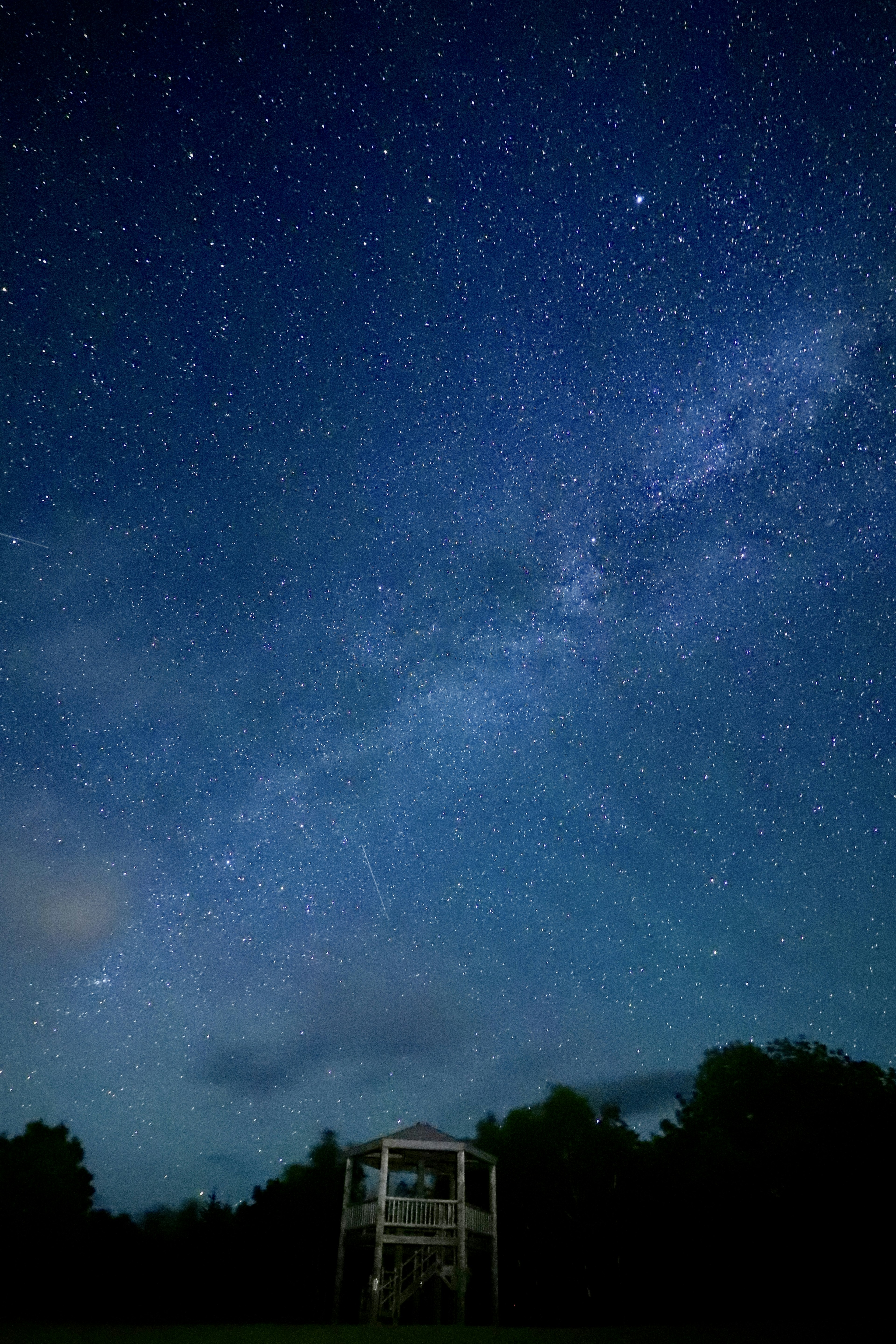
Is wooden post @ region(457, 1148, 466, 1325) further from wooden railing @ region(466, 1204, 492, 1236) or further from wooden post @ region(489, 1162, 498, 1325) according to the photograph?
wooden post @ region(489, 1162, 498, 1325)

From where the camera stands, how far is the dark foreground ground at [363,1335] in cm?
1293

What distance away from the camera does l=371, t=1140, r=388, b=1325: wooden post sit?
1994 cm

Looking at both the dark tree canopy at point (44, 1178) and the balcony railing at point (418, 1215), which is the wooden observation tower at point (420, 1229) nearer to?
the balcony railing at point (418, 1215)

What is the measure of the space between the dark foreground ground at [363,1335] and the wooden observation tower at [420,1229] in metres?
3.25

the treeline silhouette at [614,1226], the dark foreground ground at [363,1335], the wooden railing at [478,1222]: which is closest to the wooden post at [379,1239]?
the wooden railing at [478,1222]

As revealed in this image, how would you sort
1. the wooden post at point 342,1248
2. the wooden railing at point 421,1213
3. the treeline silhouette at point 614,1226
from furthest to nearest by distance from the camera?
1. the treeline silhouette at point 614,1226
2. the wooden post at point 342,1248
3. the wooden railing at point 421,1213

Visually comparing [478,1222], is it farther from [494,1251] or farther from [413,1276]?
[413,1276]

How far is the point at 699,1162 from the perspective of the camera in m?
26.3

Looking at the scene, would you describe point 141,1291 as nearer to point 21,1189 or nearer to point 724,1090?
point 21,1189

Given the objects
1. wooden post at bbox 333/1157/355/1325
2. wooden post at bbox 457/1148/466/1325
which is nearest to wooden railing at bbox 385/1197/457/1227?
wooden post at bbox 457/1148/466/1325

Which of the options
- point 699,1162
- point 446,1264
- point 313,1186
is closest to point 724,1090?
point 699,1162

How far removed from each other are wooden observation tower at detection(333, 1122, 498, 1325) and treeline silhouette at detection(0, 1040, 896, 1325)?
2.85 meters

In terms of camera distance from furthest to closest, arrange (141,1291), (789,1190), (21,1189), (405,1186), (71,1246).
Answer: (21,1189)
(405,1186)
(71,1246)
(141,1291)
(789,1190)

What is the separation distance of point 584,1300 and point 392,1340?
1470 centimetres
